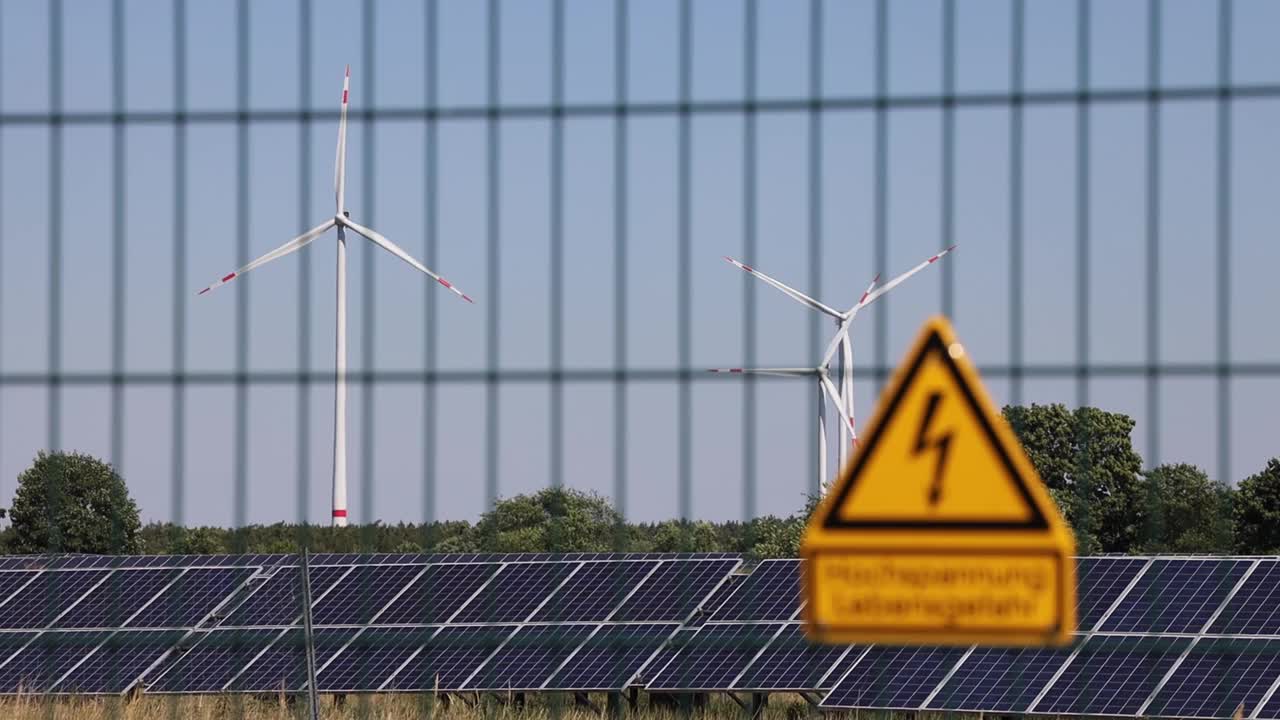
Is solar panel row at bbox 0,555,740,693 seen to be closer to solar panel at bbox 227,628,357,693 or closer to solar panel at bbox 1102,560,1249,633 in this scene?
solar panel at bbox 227,628,357,693

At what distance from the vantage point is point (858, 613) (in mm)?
7078

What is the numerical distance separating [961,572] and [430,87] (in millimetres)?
7201

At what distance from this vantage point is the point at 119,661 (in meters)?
21.1

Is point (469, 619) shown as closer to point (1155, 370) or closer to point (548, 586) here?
point (548, 586)

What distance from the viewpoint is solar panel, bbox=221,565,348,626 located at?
91.4 ft

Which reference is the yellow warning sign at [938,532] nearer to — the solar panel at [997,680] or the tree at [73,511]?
the solar panel at [997,680]

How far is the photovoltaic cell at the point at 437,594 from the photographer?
25250mm

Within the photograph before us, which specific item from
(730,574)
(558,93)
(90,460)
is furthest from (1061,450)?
(558,93)

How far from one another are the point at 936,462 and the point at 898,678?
64.5 ft

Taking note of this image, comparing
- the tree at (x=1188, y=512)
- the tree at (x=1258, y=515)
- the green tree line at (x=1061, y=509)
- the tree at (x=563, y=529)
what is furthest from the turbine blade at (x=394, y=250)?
the tree at (x=1258, y=515)

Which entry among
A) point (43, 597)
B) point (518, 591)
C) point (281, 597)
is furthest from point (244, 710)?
point (43, 597)

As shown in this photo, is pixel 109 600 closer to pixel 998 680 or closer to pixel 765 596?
pixel 765 596

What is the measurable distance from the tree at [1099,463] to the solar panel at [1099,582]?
4470 cm

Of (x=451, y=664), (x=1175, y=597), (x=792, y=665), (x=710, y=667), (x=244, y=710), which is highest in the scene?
(x=1175, y=597)
